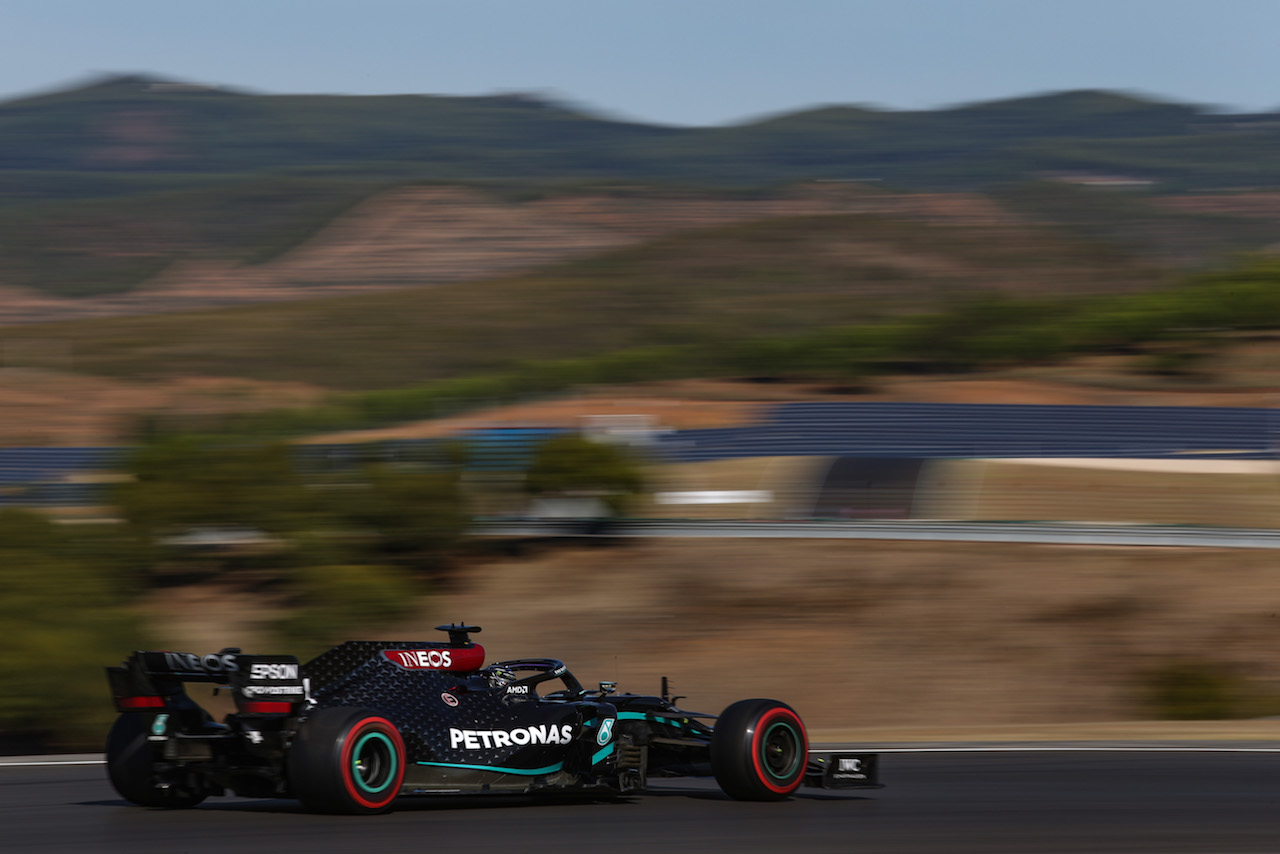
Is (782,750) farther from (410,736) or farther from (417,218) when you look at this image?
(417,218)

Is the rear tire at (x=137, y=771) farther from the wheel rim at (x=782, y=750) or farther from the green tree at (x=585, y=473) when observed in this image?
the green tree at (x=585, y=473)

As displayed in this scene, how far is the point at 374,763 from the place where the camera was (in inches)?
358

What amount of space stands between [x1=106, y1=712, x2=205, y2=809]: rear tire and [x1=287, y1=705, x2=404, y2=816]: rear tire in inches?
48.9

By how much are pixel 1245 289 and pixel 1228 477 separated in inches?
1519

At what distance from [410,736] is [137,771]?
73.6 inches

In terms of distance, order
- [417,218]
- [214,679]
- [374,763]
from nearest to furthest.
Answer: [374,763]
[214,679]
[417,218]

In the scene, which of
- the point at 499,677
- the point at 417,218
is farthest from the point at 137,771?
the point at 417,218

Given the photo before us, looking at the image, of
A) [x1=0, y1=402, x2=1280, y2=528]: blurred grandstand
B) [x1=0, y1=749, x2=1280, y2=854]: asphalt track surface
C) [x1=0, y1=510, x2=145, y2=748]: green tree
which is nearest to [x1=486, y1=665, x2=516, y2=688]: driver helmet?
[x1=0, y1=749, x2=1280, y2=854]: asphalt track surface

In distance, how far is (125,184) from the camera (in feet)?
580

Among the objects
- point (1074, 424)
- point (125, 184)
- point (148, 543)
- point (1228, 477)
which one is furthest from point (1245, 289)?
point (125, 184)

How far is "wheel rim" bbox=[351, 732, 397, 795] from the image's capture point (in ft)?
29.5

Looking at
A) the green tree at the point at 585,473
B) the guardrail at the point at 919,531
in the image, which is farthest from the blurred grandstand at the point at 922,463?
the guardrail at the point at 919,531

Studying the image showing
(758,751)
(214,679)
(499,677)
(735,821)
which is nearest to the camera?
(735,821)

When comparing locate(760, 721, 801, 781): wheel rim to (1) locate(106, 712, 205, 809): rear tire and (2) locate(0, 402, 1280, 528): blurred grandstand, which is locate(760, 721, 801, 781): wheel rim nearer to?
(1) locate(106, 712, 205, 809): rear tire
